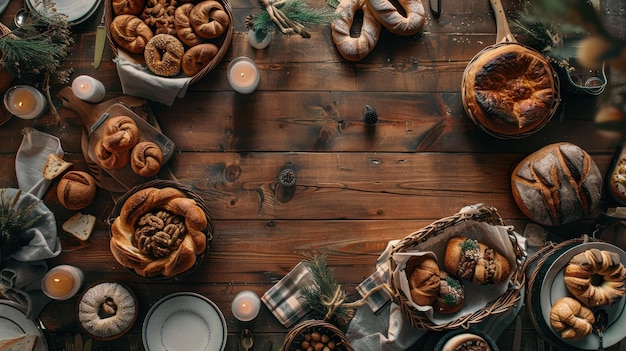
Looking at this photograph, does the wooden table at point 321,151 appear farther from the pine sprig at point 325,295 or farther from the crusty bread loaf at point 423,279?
the crusty bread loaf at point 423,279

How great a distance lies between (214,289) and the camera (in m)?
2.38

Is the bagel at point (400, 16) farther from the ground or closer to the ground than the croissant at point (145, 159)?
farther from the ground

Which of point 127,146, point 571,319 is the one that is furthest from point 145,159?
point 571,319

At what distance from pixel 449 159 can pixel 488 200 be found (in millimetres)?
256

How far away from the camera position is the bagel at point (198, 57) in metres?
2.29

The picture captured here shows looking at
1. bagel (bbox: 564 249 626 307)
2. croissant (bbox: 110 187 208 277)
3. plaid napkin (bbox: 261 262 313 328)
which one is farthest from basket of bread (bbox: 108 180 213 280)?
bagel (bbox: 564 249 626 307)

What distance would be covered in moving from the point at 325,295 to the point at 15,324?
1.34 m

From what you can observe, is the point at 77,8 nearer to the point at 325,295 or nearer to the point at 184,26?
the point at 184,26

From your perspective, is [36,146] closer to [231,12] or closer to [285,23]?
[231,12]

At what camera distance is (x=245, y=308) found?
89.7 inches

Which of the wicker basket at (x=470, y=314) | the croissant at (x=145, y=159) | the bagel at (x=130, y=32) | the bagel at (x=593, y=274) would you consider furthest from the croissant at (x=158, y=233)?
the bagel at (x=593, y=274)

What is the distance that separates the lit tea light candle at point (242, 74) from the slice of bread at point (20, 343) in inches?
54.0

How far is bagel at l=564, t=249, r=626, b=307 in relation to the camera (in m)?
2.20

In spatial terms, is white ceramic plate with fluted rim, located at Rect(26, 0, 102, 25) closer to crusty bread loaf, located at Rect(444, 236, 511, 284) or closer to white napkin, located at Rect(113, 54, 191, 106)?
white napkin, located at Rect(113, 54, 191, 106)
